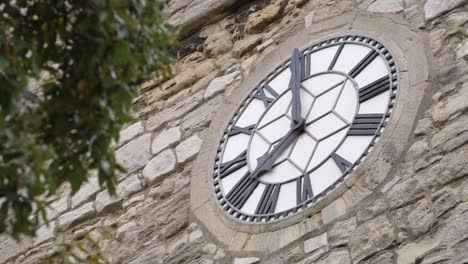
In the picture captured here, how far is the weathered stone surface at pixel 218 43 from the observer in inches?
255

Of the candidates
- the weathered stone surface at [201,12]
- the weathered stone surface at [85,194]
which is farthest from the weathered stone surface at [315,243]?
the weathered stone surface at [201,12]

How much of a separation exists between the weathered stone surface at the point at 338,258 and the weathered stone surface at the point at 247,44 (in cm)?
181

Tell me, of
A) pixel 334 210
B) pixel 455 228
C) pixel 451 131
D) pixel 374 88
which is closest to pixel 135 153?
pixel 374 88

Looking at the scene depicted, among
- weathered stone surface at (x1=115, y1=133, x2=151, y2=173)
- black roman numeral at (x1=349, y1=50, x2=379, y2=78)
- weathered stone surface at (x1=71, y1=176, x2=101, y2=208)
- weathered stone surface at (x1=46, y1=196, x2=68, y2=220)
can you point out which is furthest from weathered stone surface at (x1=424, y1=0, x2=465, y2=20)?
weathered stone surface at (x1=46, y1=196, x2=68, y2=220)

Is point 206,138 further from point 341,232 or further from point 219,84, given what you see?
point 341,232

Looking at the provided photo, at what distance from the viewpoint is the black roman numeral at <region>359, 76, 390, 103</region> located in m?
5.36

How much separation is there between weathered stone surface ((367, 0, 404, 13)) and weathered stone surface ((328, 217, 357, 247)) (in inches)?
50.4

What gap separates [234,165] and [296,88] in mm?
478

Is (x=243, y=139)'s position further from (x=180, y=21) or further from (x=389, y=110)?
(x=180, y=21)

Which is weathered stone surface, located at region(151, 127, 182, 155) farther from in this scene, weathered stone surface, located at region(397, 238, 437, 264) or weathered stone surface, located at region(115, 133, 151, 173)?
weathered stone surface, located at region(397, 238, 437, 264)

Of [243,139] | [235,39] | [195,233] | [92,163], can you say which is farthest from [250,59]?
[92,163]

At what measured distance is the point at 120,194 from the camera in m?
6.05

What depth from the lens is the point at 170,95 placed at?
21.3 ft

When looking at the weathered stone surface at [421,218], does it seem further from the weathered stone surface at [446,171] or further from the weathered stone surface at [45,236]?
the weathered stone surface at [45,236]
